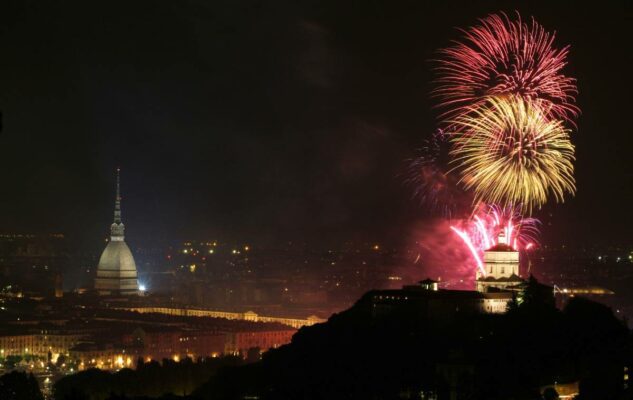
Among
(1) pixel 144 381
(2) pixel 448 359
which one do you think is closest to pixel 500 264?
(2) pixel 448 359

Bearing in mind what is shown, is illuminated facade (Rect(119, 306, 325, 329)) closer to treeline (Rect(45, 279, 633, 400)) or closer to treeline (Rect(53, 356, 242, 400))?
treeline (Rect(53, 356, 242, 400))

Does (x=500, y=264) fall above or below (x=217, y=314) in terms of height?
below

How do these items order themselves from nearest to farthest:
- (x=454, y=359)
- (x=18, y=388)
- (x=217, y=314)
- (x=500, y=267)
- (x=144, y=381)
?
(x=454, y=359) < (x=18, y=388) < (x=500, y=267) < (x=144, y=381) < (x=217, y=314)

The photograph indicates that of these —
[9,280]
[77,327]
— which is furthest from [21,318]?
[9,280]

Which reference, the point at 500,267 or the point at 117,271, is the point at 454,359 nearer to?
the point at 500,267

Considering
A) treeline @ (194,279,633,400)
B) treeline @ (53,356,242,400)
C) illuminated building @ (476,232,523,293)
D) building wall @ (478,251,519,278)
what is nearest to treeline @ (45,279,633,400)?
treeline @ (194,279,633,400)

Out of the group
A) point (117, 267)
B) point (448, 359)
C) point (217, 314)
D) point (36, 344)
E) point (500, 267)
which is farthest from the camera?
point (117, 267)

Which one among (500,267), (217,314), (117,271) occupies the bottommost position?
(500,267)
